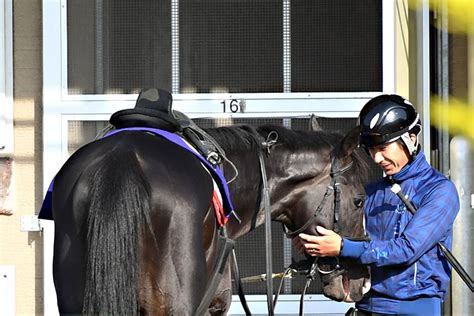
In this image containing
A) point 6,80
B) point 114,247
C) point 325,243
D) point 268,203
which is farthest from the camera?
point 6,80

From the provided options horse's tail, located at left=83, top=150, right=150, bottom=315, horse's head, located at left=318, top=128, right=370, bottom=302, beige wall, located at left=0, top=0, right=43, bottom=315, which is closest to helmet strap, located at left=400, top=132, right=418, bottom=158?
horse's head, located at left=318, top=128, right=370, bottom=302

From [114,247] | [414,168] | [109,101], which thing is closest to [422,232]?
[414,168]

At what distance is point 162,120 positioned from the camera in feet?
11.8

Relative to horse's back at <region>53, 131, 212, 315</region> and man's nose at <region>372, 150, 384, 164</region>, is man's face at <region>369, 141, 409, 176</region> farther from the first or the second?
horse's back at <region>53, 131, 212, 315</region>

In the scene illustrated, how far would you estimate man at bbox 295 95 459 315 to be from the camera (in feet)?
11.8

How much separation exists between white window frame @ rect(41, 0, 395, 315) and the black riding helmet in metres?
1.83

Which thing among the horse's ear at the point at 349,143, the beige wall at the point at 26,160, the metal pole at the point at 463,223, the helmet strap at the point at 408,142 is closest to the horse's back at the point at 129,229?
the helmet strap at the point at 408,142

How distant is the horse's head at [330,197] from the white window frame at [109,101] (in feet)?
3.84

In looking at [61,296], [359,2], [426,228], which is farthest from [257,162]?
[359,2]

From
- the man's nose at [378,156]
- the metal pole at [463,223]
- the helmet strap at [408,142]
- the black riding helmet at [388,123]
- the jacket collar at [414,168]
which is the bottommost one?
the metal pole at [463,223]

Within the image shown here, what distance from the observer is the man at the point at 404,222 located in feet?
11.8

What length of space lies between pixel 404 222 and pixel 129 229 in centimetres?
110

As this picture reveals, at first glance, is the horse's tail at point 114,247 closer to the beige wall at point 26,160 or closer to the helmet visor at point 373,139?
the helmet visor at point 373,139

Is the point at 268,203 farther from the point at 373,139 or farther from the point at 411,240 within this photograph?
the point at 411,240
